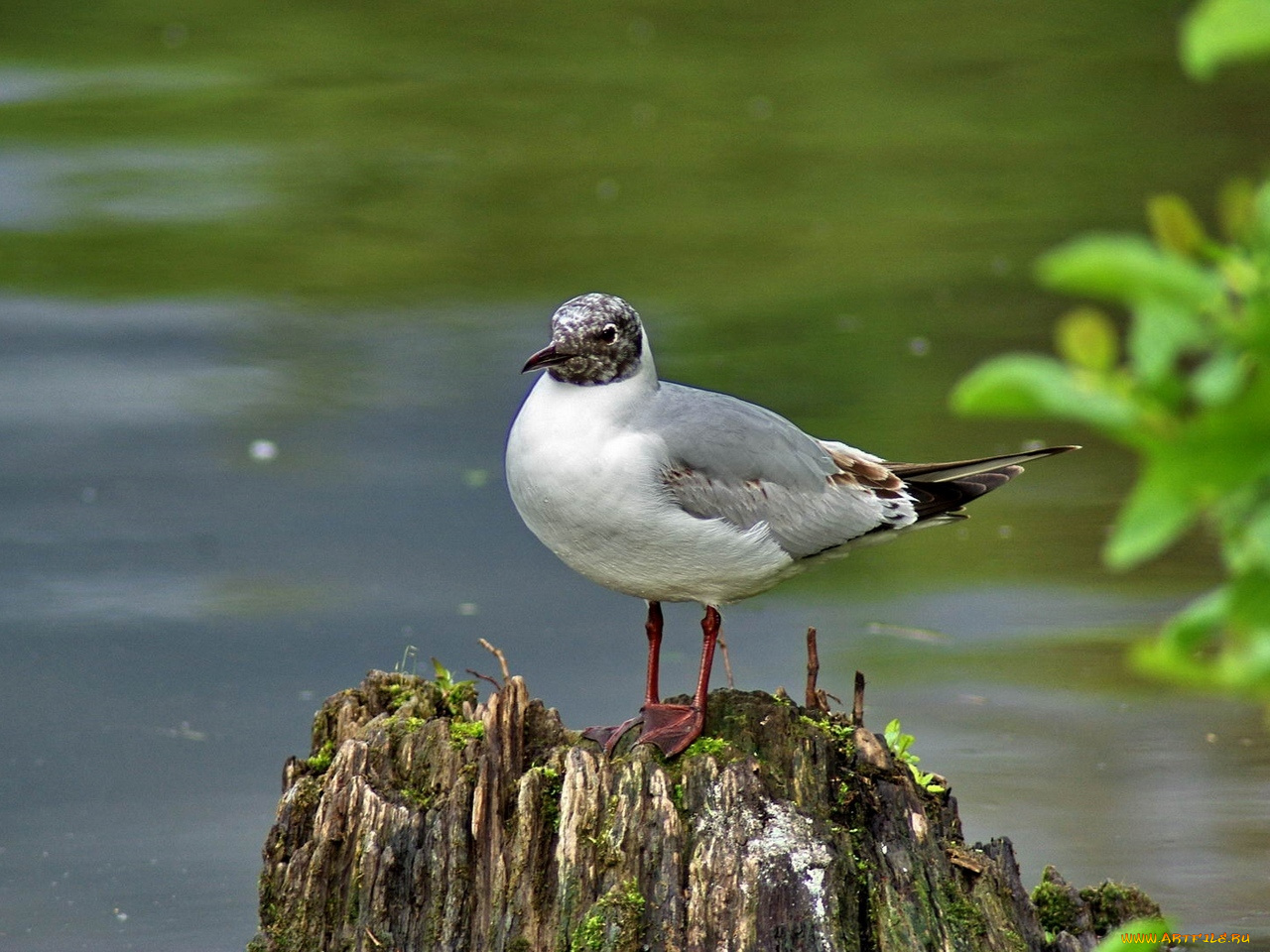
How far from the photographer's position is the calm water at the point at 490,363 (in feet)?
21.1

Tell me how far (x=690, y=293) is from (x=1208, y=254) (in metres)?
10.3

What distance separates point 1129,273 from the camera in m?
1.00

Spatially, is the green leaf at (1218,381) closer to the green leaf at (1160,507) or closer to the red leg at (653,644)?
the green leaf at (1160,507)

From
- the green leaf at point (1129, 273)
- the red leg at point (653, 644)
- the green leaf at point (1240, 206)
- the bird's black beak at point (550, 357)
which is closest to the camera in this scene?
the green leaf at point (1129, 273)

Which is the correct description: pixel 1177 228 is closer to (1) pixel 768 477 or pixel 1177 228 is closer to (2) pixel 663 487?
(2) pixel 663 487

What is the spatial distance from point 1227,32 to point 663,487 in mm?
3206

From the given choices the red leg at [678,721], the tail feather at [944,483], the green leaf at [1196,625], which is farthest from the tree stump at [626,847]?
the green leaf at [1196,625]

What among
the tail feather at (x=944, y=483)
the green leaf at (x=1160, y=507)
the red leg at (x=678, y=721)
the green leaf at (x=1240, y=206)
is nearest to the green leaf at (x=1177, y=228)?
the green leaf at (x=1240, y=206)

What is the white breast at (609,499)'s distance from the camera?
13.5ft

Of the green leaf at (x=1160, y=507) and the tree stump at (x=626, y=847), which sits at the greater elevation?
the tree stump at (x=626, y=847)

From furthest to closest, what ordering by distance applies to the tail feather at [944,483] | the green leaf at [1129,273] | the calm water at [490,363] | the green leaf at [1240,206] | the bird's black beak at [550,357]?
the calm water at [490,363]
the tail feather at [944,483]
the bird's black beak at [550,357]
the green leaf at [1240,206]
the green leaf at [1129,273]

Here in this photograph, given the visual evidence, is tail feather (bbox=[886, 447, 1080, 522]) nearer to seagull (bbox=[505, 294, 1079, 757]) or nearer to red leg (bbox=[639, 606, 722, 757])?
seagull (bbox=[505, 294, 1079, 757])

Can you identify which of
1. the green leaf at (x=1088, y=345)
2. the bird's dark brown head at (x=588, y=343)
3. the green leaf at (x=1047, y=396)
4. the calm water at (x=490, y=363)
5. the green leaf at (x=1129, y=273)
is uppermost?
the calm water at (x=490, y=363)

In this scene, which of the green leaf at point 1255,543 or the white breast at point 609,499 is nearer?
the green leaf at point 1255,543
